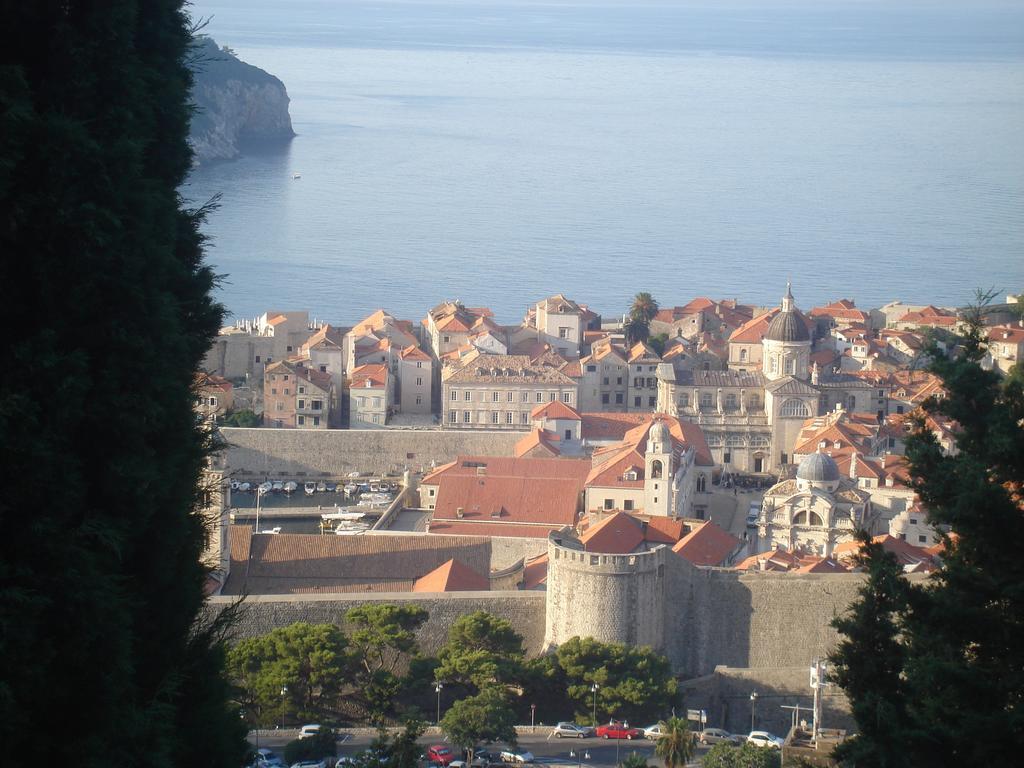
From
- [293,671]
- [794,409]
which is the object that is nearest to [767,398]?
[794,409]

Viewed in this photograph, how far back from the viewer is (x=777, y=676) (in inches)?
582

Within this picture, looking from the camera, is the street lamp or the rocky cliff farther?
the rocky cliff

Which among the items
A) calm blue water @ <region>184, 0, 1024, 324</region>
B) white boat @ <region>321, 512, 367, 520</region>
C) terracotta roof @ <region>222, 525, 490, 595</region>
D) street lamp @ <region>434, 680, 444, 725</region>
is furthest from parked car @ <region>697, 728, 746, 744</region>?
white boat @ <region>321, 512, 367, 520</region>

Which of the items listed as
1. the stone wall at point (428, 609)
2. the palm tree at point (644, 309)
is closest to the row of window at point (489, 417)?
the palm tree at point (644, 309)

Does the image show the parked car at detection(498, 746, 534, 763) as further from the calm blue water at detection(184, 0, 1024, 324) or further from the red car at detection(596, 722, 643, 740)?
the calm blue water at detection(184, 0, 1024, 324)

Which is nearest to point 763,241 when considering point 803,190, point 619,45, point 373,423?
point 803,190

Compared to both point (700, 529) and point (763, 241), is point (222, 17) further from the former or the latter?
point (700, 529)

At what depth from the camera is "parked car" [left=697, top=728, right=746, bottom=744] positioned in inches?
521

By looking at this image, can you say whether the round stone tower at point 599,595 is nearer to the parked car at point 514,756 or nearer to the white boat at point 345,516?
the parked car at point 514,756

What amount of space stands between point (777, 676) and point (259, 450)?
42.1 feet

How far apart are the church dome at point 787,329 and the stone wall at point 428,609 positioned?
11.6 metres

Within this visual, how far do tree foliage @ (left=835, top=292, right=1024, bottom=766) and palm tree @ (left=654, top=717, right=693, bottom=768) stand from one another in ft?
20.9

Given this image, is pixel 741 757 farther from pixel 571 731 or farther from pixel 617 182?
pixel 617 182

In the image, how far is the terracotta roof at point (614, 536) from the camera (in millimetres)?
16453
